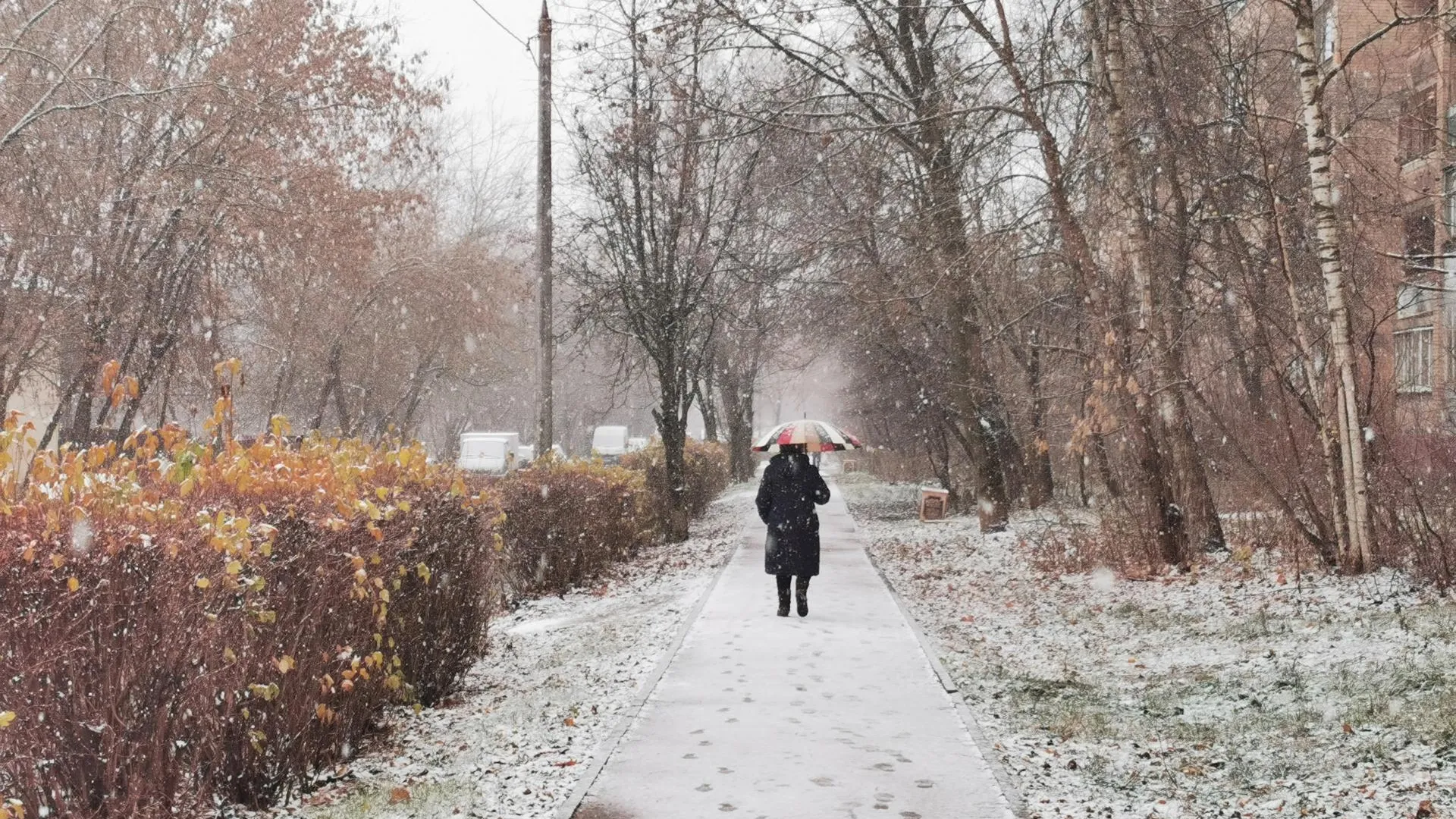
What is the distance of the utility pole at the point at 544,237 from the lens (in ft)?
56.5

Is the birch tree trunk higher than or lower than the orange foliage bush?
higher

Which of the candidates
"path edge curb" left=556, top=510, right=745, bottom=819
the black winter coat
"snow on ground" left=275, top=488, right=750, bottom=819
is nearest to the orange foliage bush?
"snow on ground" left=275, top=488, right=750, bottom=819

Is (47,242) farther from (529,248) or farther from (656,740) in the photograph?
(529,248)

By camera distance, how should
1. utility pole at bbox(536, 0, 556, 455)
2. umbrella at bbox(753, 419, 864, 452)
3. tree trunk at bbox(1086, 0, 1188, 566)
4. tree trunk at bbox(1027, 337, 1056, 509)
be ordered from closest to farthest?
umbrella at bbox(753, 419, 864, 452), tree trunk at bbox(1086, 0, 1188, 566), utility pole at bbox(536, 0, 556, 455), tree trunk at bbox(1027, 337, 1056, 509)

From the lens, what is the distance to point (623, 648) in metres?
10.2

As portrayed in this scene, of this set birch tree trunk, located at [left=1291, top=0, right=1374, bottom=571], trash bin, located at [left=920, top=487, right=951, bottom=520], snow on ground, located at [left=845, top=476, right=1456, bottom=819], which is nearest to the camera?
snow on ground, located at [left=845, top=476, right=1456, bottom=819]

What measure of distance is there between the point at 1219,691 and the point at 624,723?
3.85m

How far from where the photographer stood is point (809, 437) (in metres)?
12.6

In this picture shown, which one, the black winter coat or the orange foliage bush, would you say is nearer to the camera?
the orange foliage bush

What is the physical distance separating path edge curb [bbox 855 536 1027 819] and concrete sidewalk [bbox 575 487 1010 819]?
4 cm

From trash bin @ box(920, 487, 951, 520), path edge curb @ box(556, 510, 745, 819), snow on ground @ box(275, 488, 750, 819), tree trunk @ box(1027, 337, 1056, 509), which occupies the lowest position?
snow on ground @ box(275, 488, 750, 819)

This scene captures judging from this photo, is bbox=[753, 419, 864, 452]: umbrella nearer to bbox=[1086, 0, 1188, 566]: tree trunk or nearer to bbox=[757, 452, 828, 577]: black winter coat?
bbox=[757, 452, 828, 577]: black winter coat

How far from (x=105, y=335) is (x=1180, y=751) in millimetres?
17385

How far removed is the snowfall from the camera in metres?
5.91
